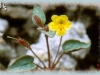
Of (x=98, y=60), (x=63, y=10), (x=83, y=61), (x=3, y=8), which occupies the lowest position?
(x=83, y=61)

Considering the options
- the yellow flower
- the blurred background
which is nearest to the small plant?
the yellow flower

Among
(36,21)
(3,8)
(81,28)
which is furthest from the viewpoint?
(81,28)

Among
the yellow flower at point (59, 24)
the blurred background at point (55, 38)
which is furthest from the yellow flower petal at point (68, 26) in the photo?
the blurred background at point (55, 38)

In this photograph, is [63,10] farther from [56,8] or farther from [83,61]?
[83,61]

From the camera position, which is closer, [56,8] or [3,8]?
[3,8]

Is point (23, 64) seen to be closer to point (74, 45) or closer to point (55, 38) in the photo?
point (74, 45)

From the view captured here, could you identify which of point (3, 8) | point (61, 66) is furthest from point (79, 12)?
point (3, 8)

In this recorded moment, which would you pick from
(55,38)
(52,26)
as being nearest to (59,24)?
(52,26)
